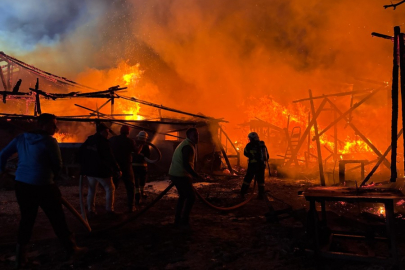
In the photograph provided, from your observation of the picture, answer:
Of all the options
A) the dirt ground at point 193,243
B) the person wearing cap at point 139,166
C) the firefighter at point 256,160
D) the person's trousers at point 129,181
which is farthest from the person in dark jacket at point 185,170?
the firefighter at point 256,160

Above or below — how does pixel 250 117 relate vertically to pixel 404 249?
above

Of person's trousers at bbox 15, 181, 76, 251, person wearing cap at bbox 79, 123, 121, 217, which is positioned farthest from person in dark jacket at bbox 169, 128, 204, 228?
person's trousers at bbox 15, 181, 76, 251

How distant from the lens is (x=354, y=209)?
748cm

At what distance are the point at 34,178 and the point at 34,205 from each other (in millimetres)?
363

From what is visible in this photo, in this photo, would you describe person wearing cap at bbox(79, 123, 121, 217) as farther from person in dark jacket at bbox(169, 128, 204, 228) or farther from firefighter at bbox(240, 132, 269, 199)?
firefighter at bbox(240, 132, 269, 199)

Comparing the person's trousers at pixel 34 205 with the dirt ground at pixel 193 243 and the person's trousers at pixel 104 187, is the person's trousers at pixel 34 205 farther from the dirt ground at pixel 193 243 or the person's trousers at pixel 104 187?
the person's trousers at pixel 104 187

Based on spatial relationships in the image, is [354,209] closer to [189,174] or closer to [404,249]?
[404,249]

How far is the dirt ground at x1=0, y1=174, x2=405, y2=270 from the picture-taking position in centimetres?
400

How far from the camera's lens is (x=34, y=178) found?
12.5ft

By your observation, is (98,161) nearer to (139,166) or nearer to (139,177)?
(139,166)

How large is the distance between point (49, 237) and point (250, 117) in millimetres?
29333

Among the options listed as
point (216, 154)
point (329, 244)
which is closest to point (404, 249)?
point (329, 244)

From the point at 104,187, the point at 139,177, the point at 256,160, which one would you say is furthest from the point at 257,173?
the point at 104,187

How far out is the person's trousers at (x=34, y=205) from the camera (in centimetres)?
379
